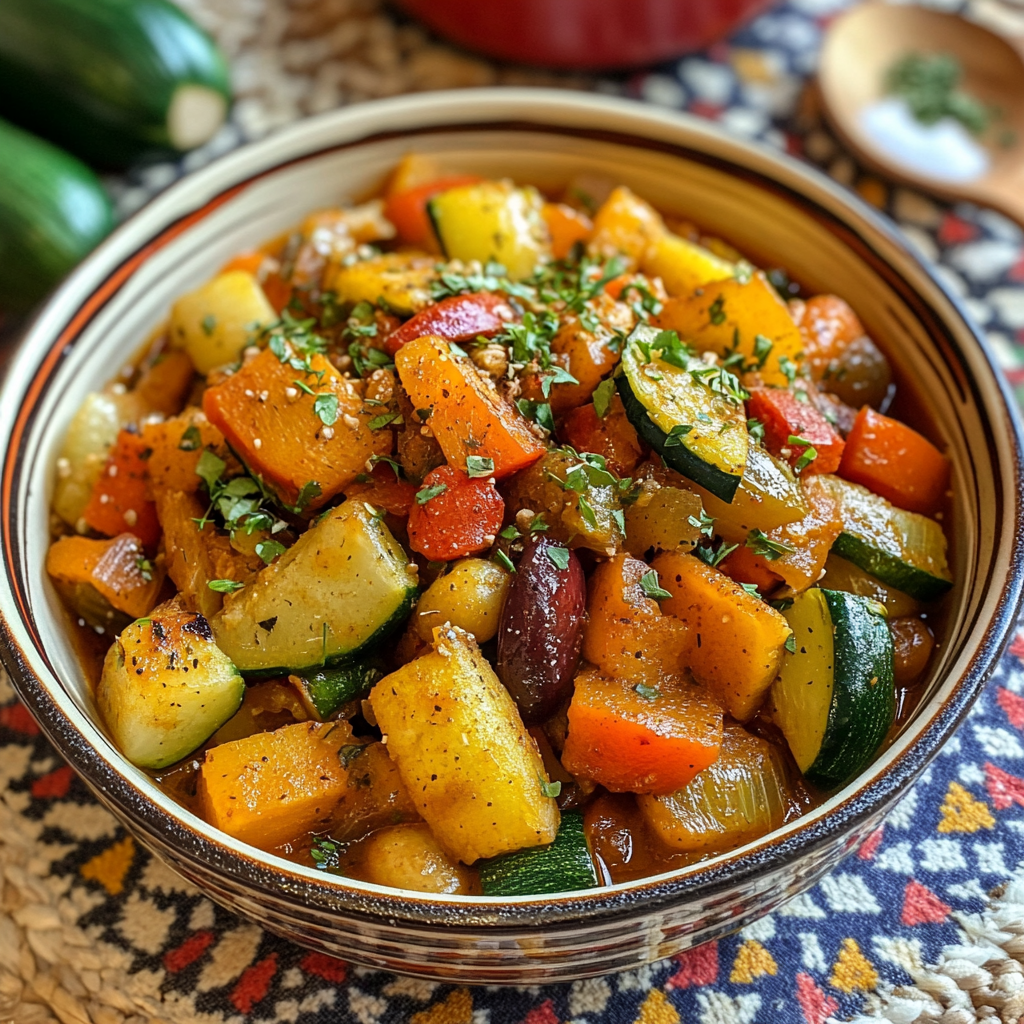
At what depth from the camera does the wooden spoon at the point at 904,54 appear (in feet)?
11.9

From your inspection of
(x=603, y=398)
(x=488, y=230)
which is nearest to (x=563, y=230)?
(x=488, y=230)

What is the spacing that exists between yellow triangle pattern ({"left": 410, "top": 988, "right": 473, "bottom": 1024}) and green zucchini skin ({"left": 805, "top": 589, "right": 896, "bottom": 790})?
81 cm

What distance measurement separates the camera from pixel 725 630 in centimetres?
204

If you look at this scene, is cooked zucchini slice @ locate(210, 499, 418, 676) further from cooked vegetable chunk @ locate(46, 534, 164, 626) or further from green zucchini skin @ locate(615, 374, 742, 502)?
green zucchini skin @ locate(615, 374, 742, 502)

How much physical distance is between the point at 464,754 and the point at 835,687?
71 centimetres

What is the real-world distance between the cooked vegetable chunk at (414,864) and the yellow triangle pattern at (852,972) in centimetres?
78

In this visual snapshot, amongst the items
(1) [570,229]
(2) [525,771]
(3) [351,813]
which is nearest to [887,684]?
(2) [525,771]

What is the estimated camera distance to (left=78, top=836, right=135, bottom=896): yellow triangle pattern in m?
2.34

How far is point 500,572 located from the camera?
2.08 meters

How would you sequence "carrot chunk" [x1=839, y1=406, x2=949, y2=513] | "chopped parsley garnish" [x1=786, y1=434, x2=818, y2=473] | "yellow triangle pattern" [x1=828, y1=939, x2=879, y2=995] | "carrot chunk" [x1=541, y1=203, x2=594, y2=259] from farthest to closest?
"carrot chunk" [x1=541, y1=203, x2=594, y2=259]
"carrot chunk" [x1=839, y1=406, x2=949, y2=513]
"chopped parsley garnish" [x1=786, y1=434, x2=818, y2=473]
"yellow triangle pattern" [x1=828, y1=939, x2=879, y2=995]

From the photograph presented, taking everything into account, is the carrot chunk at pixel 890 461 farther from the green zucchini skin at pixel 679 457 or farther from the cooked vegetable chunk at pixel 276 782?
the cooked vegetable chunk at pixel 276 782

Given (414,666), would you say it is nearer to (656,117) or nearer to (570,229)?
(570,229)

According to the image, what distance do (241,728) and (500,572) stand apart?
23.9 inches

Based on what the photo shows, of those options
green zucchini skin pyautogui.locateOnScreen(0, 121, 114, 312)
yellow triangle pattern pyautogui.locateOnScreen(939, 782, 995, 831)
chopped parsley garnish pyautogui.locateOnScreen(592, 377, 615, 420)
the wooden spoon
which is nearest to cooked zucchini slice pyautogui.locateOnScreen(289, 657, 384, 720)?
chopped parsley garnish pyautogui.locateOnScreen(592, 377, 615, 420)
